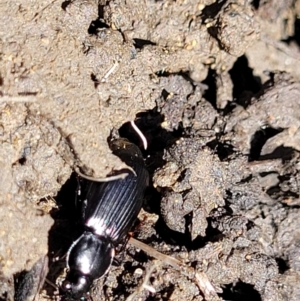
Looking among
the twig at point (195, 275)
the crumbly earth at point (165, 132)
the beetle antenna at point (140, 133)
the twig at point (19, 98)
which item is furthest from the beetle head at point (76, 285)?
the twig at point (19, 98)

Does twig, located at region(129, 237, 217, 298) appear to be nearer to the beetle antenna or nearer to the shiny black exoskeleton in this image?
the shiny black exoskeleton

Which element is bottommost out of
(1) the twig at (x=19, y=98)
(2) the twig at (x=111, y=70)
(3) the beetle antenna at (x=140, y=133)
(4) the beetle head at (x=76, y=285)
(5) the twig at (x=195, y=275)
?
(4) the beetle head at (x=76, y=285)

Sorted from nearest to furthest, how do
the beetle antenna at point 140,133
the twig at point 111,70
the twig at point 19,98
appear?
the twig at point 19,98 → the twig at point 111,70 → the beetle antenna at point 140,133

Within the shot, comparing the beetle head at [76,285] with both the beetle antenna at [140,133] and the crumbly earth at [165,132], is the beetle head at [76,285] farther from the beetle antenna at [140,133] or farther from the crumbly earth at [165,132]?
the beetle antenna at [140,133]

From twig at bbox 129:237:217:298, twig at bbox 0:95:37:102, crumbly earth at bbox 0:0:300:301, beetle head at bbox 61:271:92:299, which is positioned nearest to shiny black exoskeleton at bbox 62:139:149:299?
beetle head at bbox 61:271:92:299

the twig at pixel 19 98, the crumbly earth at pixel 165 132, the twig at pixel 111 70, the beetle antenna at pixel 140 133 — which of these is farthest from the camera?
the beetle antenna at pixel 140 133
